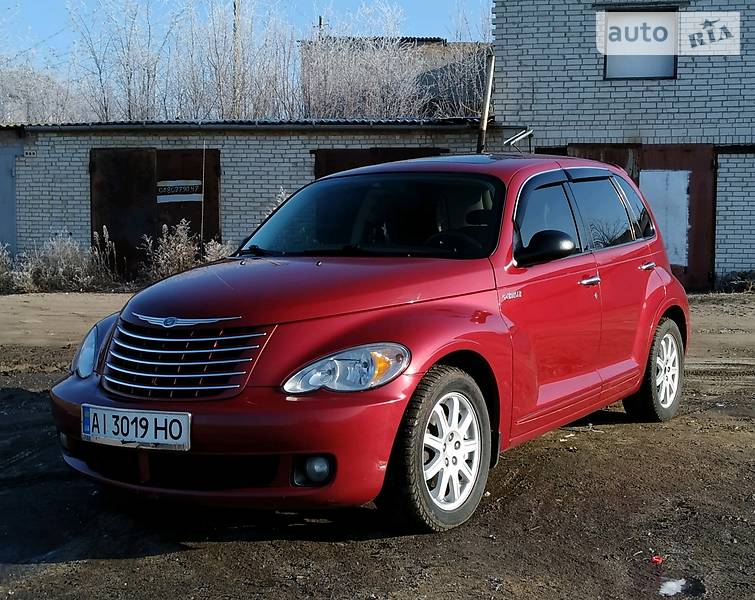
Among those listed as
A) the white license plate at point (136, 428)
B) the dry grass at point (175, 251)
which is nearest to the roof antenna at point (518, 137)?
the dry grass at point (175, 251)

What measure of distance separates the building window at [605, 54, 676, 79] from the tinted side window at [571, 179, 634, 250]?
10.5 metres

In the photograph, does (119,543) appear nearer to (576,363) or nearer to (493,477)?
(493,477)

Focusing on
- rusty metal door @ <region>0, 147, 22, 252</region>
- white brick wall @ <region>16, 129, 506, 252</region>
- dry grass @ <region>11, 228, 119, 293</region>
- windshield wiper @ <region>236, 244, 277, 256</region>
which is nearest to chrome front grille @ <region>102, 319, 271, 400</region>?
windshield wiper @ <region>236, 244, 277, 256</region>

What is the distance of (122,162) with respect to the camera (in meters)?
17.1

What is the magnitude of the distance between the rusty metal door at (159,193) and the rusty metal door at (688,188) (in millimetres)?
6378

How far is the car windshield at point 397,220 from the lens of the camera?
4758 mm

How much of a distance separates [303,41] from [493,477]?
80.4ft

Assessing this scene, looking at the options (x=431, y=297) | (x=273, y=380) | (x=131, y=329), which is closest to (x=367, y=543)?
(x=273, y=380)

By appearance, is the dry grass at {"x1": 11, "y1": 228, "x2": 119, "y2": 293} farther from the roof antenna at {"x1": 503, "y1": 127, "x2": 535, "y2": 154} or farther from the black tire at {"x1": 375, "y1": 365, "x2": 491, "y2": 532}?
the black tire at {"x1": 375, "y1": 365, "x2": 491, "y2": 532}

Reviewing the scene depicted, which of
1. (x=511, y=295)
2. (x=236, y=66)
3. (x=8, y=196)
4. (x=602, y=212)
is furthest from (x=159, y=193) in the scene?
(x=511, y=295)

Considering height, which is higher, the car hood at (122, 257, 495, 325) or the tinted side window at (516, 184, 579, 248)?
the tinted side window at (516, 184, 579, 248)

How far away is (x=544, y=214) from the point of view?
16.9 feet

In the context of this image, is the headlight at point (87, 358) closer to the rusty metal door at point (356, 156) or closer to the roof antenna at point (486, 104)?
the roof antenna at point (486, 104)

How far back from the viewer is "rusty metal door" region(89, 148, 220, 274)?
16969mm
